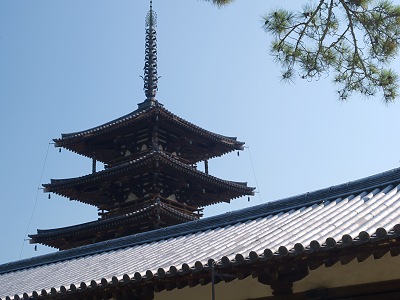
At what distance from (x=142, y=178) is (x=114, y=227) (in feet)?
6.57

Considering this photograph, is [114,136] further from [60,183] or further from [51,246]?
[51,246]

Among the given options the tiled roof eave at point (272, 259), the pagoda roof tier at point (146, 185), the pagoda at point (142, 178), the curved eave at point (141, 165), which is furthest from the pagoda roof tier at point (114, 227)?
the tiled roof eave at point (272, 259)

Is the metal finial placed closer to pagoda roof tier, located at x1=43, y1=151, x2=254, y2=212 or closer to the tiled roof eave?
pagoda roof tier, located at x1=43, y1=151, x2=254, y2=212

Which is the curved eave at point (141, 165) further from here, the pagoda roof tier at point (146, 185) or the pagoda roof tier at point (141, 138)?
the pagoda roof tier at point (141, 138)

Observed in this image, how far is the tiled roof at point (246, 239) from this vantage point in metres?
6.48

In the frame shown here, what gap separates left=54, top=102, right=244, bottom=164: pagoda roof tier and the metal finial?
1.80 metres

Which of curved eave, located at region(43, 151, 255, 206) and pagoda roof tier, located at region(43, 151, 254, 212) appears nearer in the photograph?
curved eave, located at region(43, 151, 255, 206)

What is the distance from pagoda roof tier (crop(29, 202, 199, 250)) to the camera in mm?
19969

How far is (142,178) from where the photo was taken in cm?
2153

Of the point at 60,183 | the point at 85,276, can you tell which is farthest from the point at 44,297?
the point at 60,183

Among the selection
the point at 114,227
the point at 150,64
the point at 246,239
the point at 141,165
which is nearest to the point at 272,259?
the point at 246,239

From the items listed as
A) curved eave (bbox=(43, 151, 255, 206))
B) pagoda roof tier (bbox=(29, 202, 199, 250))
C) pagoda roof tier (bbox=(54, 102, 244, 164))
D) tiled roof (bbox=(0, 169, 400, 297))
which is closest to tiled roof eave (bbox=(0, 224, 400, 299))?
tiled roof (bbox=(0, 169, 400, 297))

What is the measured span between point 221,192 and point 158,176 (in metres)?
3.27

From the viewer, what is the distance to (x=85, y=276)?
9.80 meters
